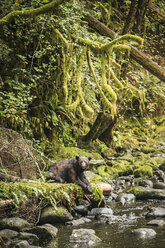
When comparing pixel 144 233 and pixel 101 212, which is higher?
pixel 144 233

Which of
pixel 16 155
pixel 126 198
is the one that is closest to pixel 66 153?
pixel 126 198

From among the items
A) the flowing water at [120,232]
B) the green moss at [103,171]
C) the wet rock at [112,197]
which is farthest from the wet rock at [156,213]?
the green moss at [103,171]

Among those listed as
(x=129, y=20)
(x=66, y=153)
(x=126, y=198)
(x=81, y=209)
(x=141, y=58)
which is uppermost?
(x=129, y=20)

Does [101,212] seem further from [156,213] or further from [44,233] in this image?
[44,233]

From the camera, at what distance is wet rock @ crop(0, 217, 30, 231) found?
432cm

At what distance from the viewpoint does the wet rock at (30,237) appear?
3977 millimetres

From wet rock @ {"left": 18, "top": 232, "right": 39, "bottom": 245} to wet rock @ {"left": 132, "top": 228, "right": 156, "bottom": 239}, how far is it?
1.48 meters

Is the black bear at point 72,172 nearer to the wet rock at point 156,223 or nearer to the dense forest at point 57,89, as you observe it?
the dense forest at point 57,89

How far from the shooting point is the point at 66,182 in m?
6.09

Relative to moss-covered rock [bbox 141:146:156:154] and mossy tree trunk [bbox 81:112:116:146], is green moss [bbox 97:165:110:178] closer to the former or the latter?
mossy tree trunk [bbox 81:112:116:146]

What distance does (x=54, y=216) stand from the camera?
5020mm

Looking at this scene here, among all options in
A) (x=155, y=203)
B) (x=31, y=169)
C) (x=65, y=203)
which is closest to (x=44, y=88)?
(x=31, y=169)

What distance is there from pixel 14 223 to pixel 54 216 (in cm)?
85

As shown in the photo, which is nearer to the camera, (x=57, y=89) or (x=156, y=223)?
(x=156, y=223)
